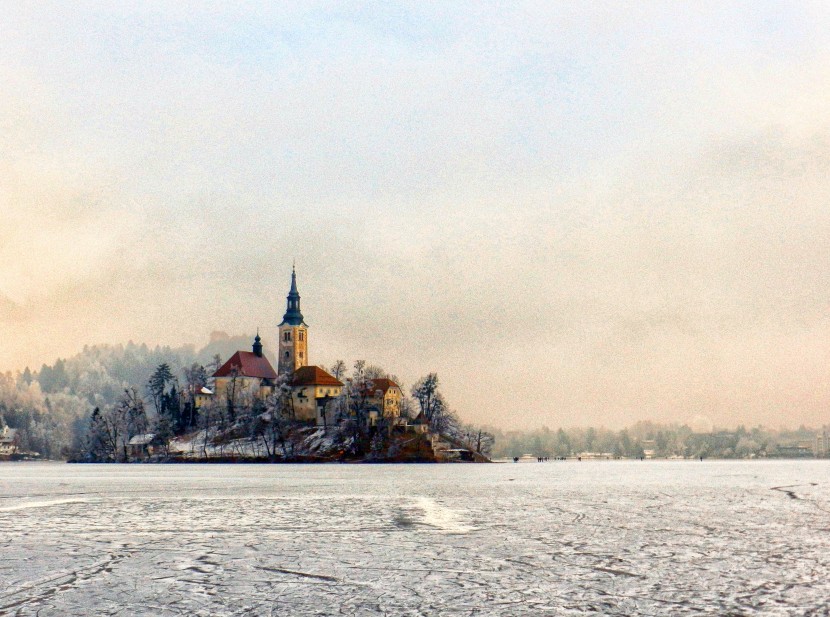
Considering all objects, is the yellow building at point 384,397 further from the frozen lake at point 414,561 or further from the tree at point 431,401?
the frozen lake at point 414,561

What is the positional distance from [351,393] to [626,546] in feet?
533

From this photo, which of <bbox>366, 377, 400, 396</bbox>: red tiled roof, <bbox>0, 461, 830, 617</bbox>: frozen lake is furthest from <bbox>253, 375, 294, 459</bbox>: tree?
<bbox>0, 461, 830, 617</bbox>: frozen lake

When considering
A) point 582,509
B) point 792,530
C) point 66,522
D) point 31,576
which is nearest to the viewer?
point 31,576

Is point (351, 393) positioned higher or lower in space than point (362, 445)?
higher

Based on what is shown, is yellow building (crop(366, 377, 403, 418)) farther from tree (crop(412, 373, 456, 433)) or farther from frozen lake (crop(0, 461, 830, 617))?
frozen lake (crop(0, 461, 830, 617))

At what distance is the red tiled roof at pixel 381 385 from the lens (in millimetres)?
187625

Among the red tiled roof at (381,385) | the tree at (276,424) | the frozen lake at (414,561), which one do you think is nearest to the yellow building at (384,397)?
the red tiled roof at (381,385)

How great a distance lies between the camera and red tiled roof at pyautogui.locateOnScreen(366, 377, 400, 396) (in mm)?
187625

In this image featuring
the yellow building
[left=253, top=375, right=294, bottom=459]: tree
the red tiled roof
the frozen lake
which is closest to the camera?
the frozen lake

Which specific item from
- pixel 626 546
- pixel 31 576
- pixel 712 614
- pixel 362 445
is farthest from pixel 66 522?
pixel 362 445

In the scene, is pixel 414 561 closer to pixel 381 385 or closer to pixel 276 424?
pixel 381 385

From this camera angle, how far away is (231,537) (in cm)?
2778

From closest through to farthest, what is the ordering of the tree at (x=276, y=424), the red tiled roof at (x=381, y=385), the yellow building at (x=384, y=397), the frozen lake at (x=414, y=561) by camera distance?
the frozen lake at (x=414, y=561), the tree at (x=276, y=424), the yellow building at (x=384, y=397), the red tiled roof at (x=381, y=385)

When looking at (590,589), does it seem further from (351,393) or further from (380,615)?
(351,393)
